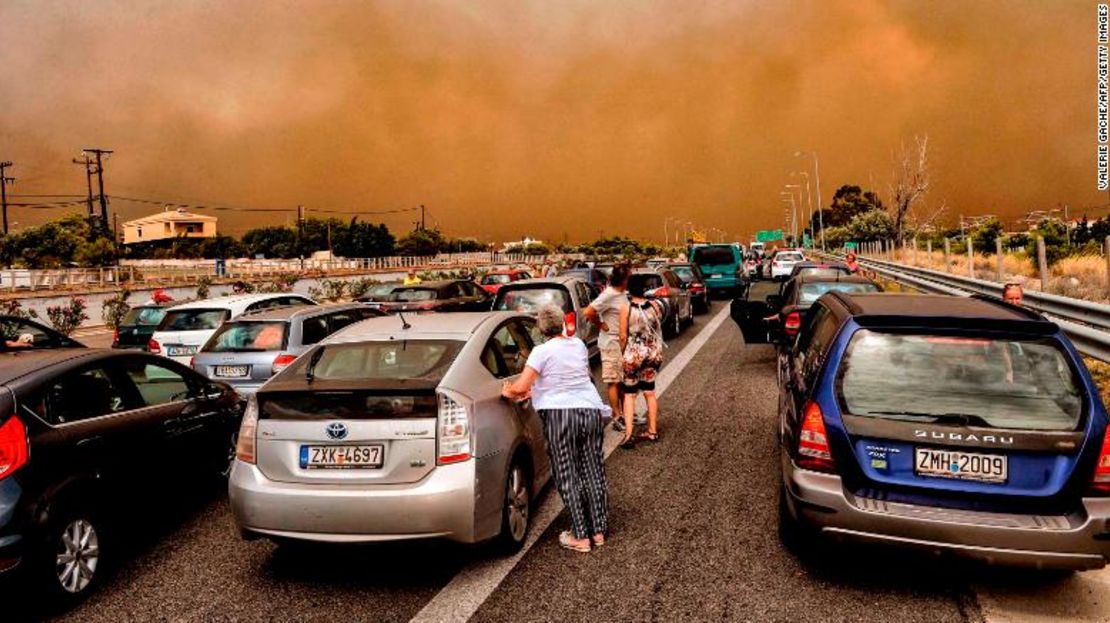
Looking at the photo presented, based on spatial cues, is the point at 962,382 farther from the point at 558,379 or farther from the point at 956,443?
the point at 558,379

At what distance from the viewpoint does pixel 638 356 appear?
735 cm

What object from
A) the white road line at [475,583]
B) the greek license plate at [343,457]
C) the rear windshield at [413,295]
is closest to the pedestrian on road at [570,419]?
the white road line at [475,583]

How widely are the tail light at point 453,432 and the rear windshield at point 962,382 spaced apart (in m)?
2.13

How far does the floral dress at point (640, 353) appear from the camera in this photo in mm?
7355

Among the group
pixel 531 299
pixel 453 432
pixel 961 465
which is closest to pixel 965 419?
pixel 961 465

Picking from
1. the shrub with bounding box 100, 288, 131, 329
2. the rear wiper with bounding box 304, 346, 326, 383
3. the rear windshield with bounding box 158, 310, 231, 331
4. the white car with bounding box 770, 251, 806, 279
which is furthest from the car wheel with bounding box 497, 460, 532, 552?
the white car with bounding box 770, 251, 806, 279

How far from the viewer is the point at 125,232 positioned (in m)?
157

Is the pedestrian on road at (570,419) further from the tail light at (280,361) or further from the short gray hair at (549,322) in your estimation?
the tail light at (280,361)

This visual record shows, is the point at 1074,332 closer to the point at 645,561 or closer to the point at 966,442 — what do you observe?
the point at 966,442

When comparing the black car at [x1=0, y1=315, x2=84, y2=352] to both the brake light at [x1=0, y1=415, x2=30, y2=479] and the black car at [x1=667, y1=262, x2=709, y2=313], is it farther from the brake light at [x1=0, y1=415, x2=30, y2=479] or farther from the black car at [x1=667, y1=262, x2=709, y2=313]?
the black car at [x1=667, y1=262, x2=709, y2=313]

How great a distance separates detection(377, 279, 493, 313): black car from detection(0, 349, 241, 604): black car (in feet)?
33.9

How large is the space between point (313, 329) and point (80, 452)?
4.65 metres

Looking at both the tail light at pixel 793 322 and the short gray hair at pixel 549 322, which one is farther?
the tail light at pixel 793 322

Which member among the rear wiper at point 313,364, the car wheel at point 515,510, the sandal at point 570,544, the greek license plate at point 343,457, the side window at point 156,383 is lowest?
the sandal at point 570,544
